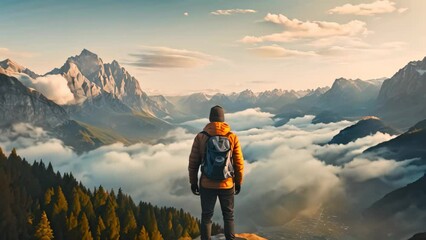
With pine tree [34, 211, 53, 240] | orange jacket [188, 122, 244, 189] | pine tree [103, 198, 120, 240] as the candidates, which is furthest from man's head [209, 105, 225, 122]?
pine tree [103, 198, 120, 240]

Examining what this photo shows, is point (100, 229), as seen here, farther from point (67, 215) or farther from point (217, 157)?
point (217, 157)

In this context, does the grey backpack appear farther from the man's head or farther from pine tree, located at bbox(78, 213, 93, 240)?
pine tree, located at bbox(78, 213, 93, 240)

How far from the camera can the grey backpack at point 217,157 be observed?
20.5 meters

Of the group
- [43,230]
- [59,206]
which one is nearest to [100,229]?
[59,206]

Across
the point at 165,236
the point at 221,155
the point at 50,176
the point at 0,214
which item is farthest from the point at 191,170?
the point at 50,176

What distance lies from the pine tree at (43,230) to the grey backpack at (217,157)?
339ft

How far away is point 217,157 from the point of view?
67.4 feet

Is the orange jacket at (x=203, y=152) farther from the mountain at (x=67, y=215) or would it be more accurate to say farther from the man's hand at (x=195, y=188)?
the mountain at (x=67, y=215)

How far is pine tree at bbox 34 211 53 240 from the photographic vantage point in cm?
11024

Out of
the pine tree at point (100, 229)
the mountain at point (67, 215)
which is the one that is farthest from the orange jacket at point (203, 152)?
the pine tree at point (100, 229)

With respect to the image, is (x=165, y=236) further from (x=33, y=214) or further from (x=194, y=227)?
(x=33, y=214)

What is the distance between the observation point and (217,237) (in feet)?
93.6

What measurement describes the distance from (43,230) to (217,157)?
105654mm

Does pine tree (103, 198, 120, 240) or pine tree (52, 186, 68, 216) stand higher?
pine tree (52, 186, 68, 216)
